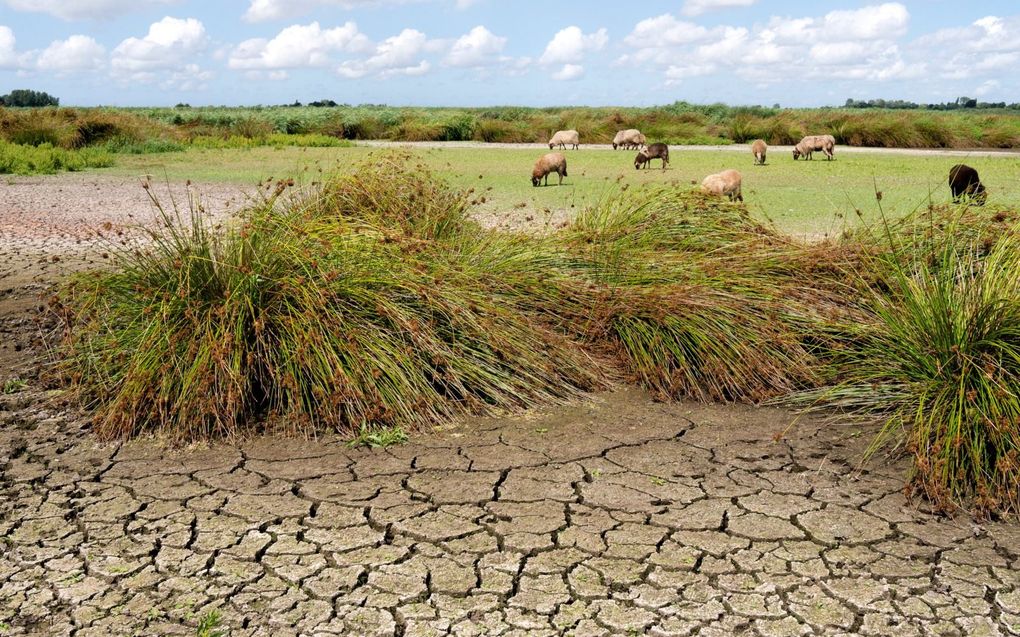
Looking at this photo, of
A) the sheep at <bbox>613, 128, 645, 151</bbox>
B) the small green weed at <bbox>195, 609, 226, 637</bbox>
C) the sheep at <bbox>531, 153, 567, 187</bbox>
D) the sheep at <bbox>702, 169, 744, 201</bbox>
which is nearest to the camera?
the small green weed at <bbox>195, 609, 226, 637</bbox>

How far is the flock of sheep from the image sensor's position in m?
9.48

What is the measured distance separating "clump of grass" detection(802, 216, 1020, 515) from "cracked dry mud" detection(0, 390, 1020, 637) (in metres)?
0.21

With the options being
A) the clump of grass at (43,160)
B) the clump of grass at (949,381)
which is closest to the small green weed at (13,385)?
the clump of grass at (949,381)

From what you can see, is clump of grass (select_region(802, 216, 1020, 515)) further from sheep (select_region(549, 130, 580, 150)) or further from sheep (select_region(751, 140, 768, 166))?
sheep (select_region(549, 130, 580, 150))

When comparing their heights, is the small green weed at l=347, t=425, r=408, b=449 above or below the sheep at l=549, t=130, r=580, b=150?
below

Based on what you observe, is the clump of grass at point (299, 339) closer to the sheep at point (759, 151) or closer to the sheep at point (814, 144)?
the sheep at point (759, 151)

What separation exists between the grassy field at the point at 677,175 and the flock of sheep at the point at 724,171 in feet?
0.88

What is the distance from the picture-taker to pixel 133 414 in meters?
4.56

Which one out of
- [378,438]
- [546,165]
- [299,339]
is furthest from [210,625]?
[546,165]

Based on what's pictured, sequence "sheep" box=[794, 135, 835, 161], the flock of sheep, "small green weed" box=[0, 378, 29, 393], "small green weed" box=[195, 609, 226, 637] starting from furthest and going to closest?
1. "sheep" box=[794, 135, 835, 161]
2. the flock of sheep
3. "small green weed" box=[0, 378, 29, 393]
4. "small green weed" box=[195, 609, 226, 637]

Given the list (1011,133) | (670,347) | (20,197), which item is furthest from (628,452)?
(1011,133)

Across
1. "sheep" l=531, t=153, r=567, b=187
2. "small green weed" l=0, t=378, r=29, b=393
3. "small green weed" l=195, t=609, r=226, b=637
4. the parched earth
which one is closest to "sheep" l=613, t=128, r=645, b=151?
"sheep" l=531, t=153, r=567, b=187

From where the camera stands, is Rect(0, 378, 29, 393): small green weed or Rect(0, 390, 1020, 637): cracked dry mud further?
Rect(0, 378, 29, 393): small green weed

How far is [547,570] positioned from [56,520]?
196cm
